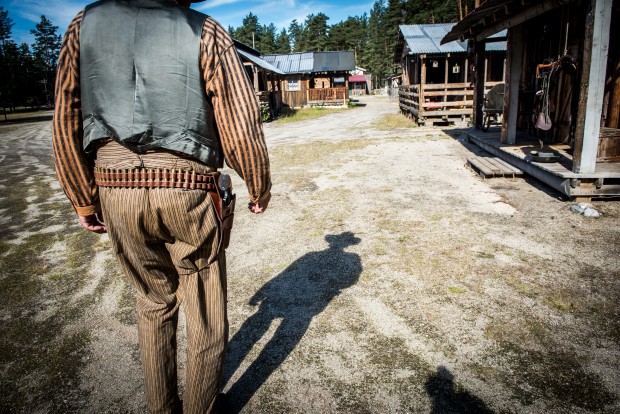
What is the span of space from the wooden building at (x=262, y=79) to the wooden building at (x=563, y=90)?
39.4 ft

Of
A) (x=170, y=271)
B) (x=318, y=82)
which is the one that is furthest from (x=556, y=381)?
(x=318, y=82)

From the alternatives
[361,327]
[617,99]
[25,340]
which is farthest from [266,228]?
[617,99]

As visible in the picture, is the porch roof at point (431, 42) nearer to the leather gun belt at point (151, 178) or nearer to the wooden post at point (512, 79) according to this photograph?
the wooden post at point (512, 79)

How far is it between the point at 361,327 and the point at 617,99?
22.3 ft

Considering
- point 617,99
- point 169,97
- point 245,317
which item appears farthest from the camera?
point 617,99

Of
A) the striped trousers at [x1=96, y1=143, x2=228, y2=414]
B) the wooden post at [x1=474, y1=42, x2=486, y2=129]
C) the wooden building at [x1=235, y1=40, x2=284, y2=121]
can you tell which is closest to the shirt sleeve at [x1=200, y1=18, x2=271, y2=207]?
the striped trousers at [x1=96, y1=143, x2=228, y2=414]

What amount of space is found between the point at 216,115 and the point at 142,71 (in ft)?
1.08

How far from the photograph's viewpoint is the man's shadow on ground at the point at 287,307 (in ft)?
8.04

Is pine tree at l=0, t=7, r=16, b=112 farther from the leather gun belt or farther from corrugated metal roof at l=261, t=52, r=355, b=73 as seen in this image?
the leather gun belt

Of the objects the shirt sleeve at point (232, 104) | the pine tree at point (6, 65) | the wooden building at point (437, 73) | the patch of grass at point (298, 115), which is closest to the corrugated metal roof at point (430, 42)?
the wooden building at point (437, 73)

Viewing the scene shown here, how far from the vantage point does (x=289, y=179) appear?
783cm

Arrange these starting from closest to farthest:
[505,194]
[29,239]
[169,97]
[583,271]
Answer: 1. [169,97]
2. [583,271]
3. [29,239]
4. [505,194]

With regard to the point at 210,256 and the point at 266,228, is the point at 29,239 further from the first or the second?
the point at 210,256

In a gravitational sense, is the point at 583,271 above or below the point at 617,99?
below
